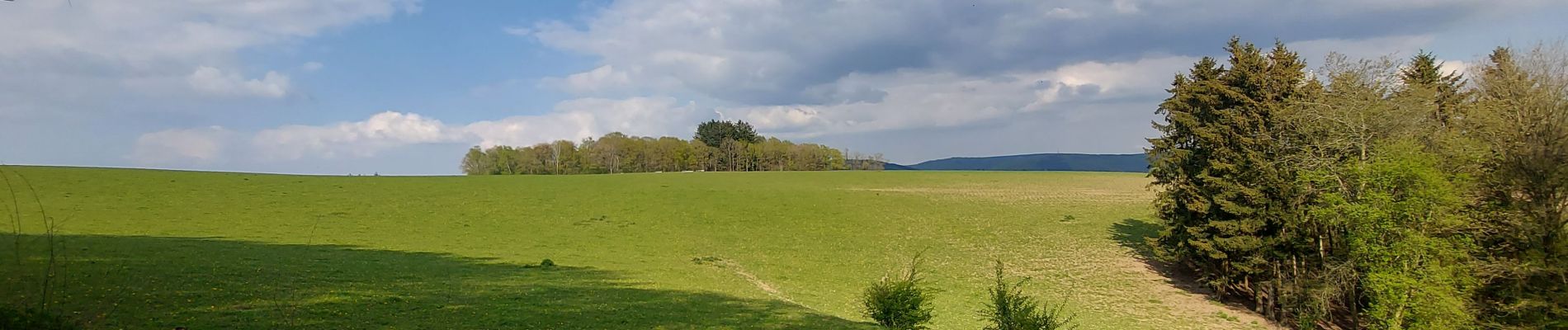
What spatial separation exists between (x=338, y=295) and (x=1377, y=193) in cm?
3122

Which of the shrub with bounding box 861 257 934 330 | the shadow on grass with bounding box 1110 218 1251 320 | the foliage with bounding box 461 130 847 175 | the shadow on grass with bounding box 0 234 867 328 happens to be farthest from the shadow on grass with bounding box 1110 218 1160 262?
the foliage with bounding box 461 130 847 175

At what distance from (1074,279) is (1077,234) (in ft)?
36.5

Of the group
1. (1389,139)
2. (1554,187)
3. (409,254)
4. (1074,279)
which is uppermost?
(1389,139)

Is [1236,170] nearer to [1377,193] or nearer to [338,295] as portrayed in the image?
[1377,193]

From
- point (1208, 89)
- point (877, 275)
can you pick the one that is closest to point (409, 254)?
point (877, 275)

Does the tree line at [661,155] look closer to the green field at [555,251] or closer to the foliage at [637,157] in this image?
the foliage at [637,157]

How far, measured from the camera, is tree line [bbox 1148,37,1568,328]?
72.8 feet

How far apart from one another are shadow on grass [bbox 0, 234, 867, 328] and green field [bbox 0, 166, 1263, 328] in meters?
0.08

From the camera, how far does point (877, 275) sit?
32.5 m

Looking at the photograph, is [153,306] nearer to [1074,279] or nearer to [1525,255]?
[1074,279]

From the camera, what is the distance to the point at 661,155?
137 m

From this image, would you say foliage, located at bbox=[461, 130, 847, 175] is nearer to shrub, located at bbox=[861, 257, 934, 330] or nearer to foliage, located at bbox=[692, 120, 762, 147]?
foliage, located at bbox=[692, 120, 762, 147]

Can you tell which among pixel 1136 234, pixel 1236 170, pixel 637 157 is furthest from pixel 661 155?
pixel 1236 170

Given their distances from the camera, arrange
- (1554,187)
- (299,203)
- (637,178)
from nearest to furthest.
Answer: (1554,187) → (299,203) → (637,178)
